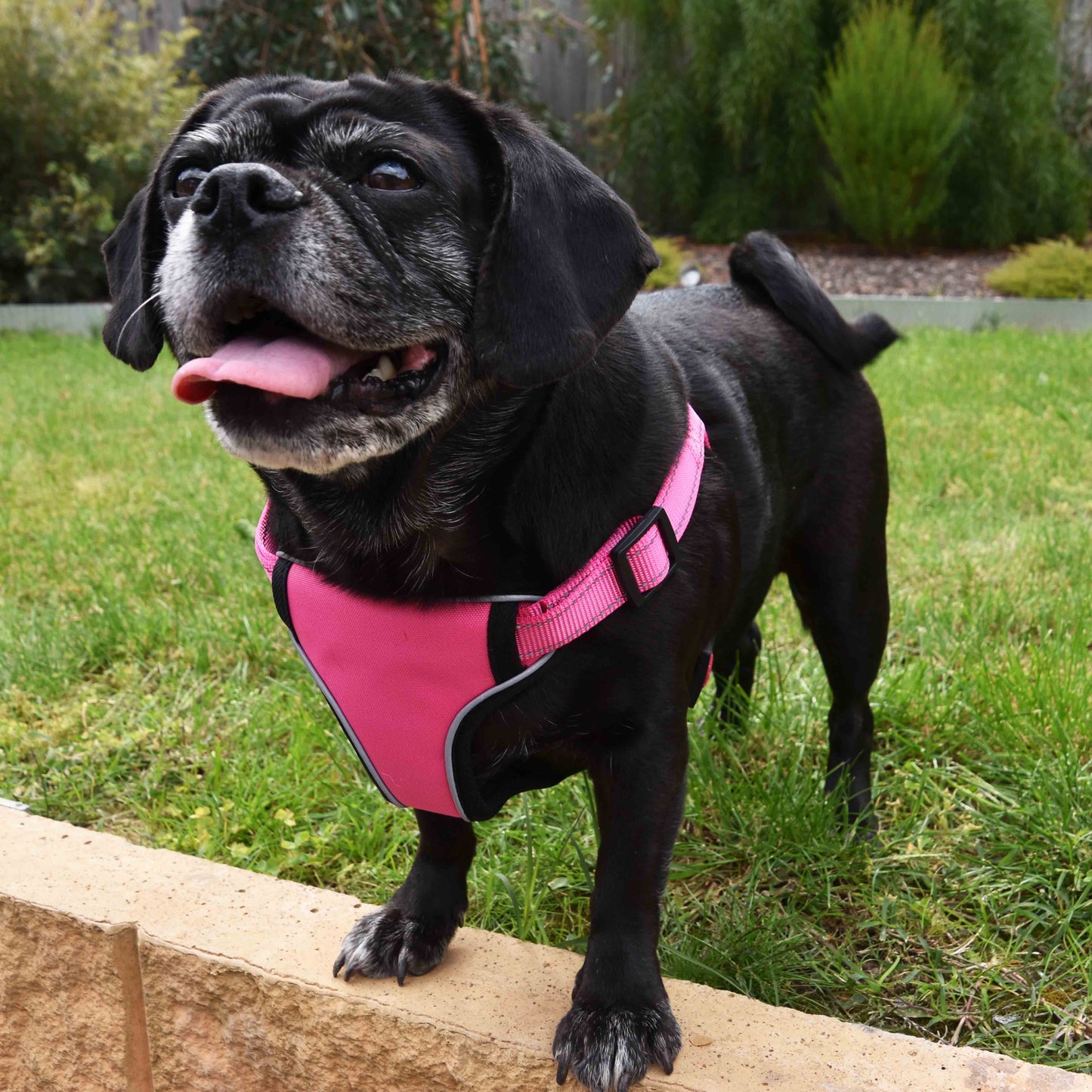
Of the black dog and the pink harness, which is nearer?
the black dog

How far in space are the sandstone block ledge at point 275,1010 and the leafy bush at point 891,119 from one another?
27.7 feet

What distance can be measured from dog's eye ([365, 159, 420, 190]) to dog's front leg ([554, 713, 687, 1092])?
850 mm

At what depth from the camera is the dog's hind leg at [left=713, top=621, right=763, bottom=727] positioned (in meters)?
2.73

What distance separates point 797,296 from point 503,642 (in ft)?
4.09

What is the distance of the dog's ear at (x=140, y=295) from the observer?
1888 millimetres

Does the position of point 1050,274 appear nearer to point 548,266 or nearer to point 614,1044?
point 548,266

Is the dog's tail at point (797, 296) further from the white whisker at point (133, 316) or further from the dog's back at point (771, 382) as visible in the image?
the white whisker at point (133, 316)

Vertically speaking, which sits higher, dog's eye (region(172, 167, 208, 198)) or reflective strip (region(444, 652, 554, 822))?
dog's eye (region(172, 167, 208, 198))

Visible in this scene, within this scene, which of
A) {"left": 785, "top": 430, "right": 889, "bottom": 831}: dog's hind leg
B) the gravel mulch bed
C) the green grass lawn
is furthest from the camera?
the gravel mulch bed

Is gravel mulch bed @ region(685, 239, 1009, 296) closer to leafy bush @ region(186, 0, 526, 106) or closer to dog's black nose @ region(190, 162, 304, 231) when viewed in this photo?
leafy bush @ region(186, 0, 526, 106)

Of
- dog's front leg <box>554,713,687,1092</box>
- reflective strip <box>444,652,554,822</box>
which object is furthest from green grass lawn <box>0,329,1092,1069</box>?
reflective strip <box>444,652,554,822</box>

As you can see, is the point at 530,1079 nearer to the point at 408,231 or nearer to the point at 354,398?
the point at 354,398

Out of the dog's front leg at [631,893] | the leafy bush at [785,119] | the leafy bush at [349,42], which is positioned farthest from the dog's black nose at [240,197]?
the leafy bush at [785,119]

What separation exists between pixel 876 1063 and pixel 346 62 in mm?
8693
